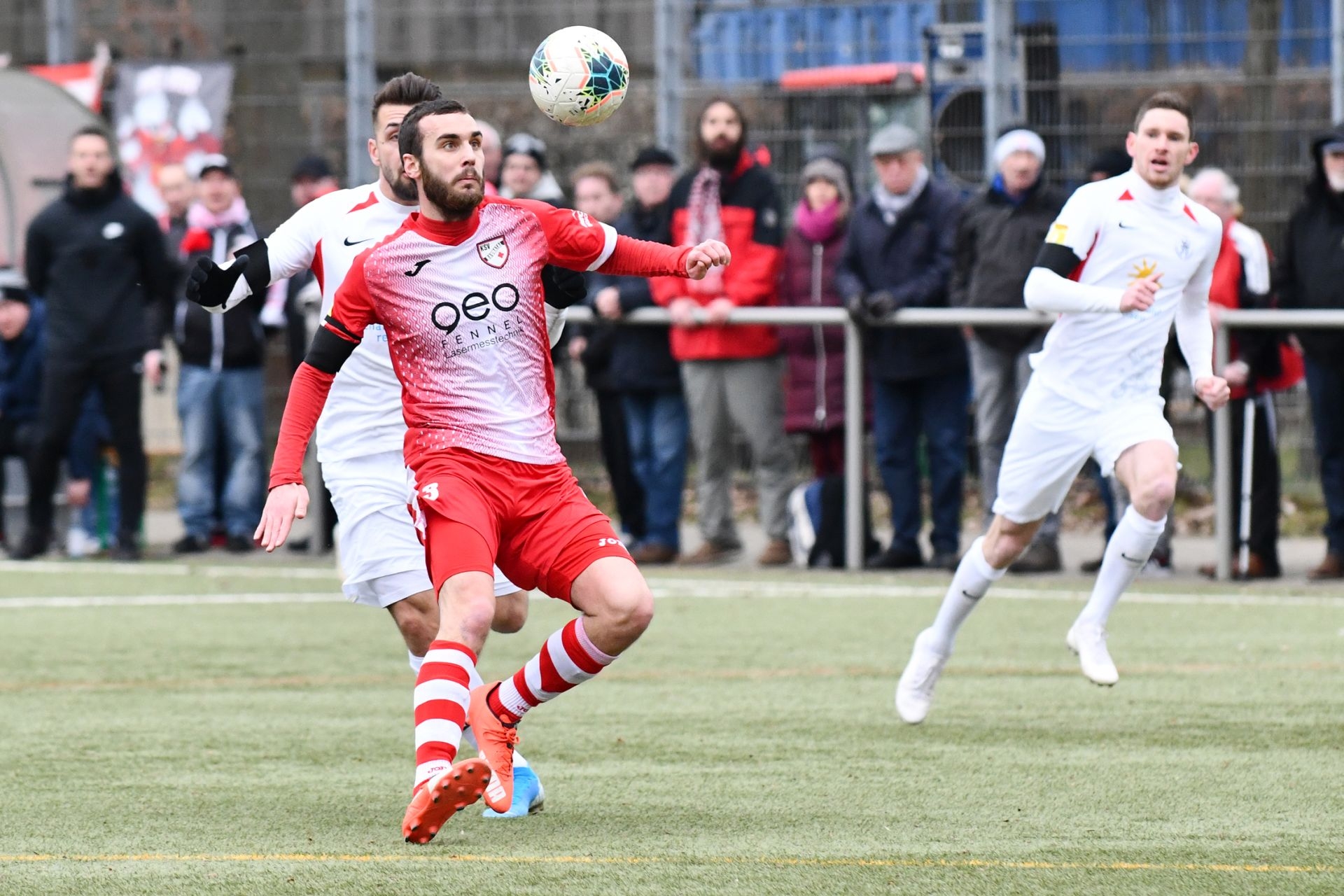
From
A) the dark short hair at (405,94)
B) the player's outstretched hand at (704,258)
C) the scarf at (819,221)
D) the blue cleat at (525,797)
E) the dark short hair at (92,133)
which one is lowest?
the blue cleat at (525,797)

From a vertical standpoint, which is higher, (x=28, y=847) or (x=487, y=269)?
(x=487, y=269)

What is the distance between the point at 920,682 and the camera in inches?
303

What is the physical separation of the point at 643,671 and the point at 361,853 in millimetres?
3876

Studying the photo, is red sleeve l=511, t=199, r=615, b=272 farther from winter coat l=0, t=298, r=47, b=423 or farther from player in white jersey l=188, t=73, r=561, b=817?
winter coat l=0, t=298, r=47, b=423

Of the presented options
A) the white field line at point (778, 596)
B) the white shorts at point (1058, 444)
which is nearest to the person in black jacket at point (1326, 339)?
the white field line at point (778, 596)

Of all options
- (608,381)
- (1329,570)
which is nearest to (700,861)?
(1329,570)

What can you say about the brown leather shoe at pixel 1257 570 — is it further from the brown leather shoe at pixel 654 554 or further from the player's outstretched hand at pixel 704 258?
the player's outstretched hand at pixel 704 258

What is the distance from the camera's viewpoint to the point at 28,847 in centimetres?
551

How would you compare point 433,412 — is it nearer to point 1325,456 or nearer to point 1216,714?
point 1216,714

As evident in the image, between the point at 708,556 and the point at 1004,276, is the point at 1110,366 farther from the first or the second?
the point at 708,556

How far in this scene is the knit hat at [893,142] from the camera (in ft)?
40.7

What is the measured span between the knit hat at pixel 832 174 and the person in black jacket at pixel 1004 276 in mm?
917

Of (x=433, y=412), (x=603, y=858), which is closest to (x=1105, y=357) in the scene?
(x=433, y=412)

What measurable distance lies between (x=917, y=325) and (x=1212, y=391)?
15.6 feet
